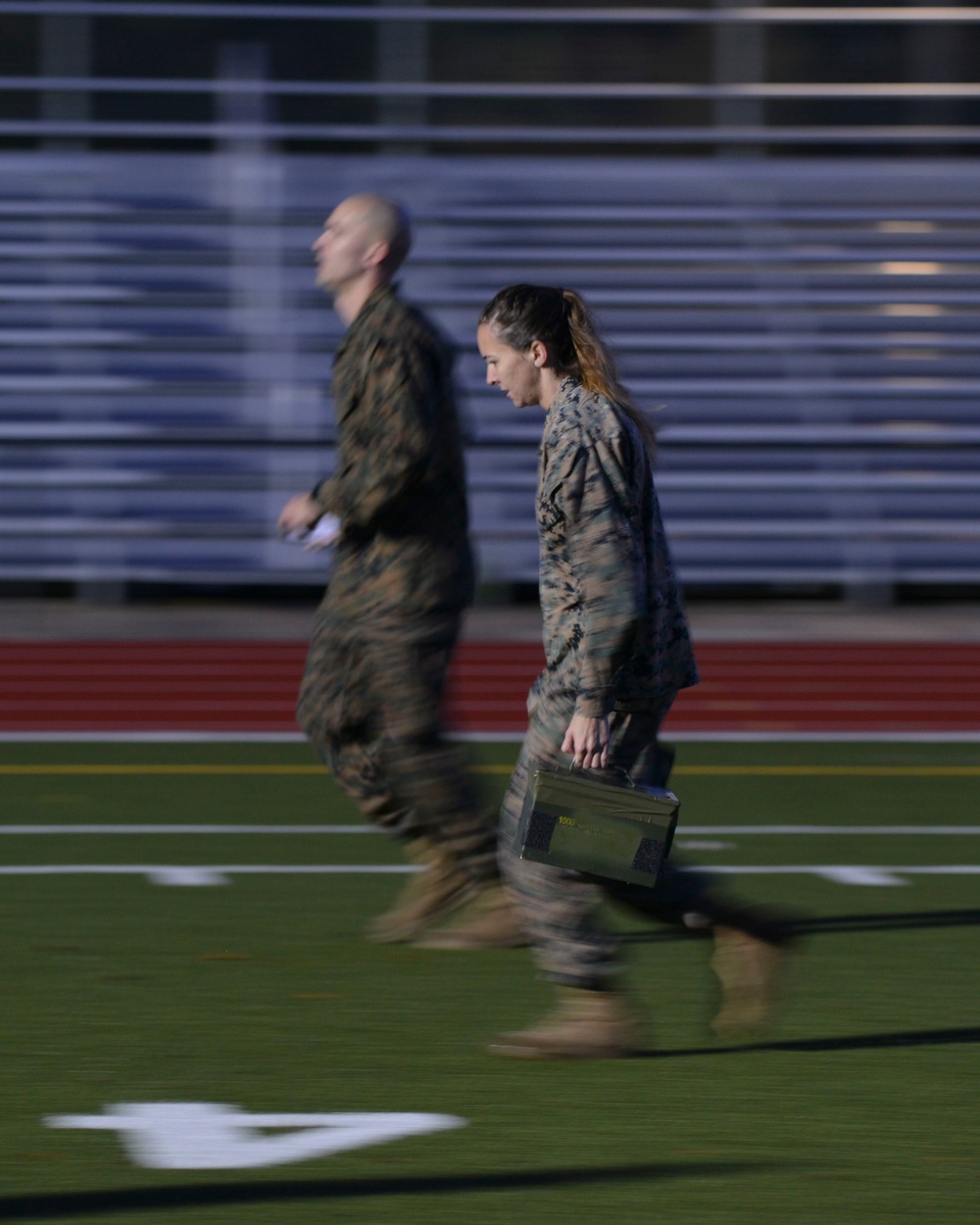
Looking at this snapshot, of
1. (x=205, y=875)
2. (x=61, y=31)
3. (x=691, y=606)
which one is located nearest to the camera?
(x=205, y=875)

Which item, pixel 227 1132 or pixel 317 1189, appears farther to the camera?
pixel 227 1132

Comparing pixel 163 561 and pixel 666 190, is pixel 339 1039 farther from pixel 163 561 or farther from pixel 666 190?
pixel 666 190

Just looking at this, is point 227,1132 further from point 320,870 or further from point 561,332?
point 320,870

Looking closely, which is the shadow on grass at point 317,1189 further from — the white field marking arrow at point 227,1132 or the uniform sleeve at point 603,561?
the uniform sleeve at point 603,561

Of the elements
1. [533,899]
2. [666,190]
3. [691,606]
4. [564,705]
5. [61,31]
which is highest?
[61,31]

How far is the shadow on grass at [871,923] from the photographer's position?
19.5 ft

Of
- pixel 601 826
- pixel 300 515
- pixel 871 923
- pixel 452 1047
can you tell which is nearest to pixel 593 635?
pixel 601 826

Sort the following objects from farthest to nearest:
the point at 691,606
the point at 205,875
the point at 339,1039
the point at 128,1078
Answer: the point at 691,606
the point at 205,875
the point at 339,1039
the point at 128,1078

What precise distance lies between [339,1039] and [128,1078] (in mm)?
507

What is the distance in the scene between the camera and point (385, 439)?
17.6ft

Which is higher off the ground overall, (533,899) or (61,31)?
(61,31)

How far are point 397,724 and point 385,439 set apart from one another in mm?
672

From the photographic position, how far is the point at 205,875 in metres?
6.76

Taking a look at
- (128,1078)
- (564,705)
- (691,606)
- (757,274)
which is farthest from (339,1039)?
(757,274)
